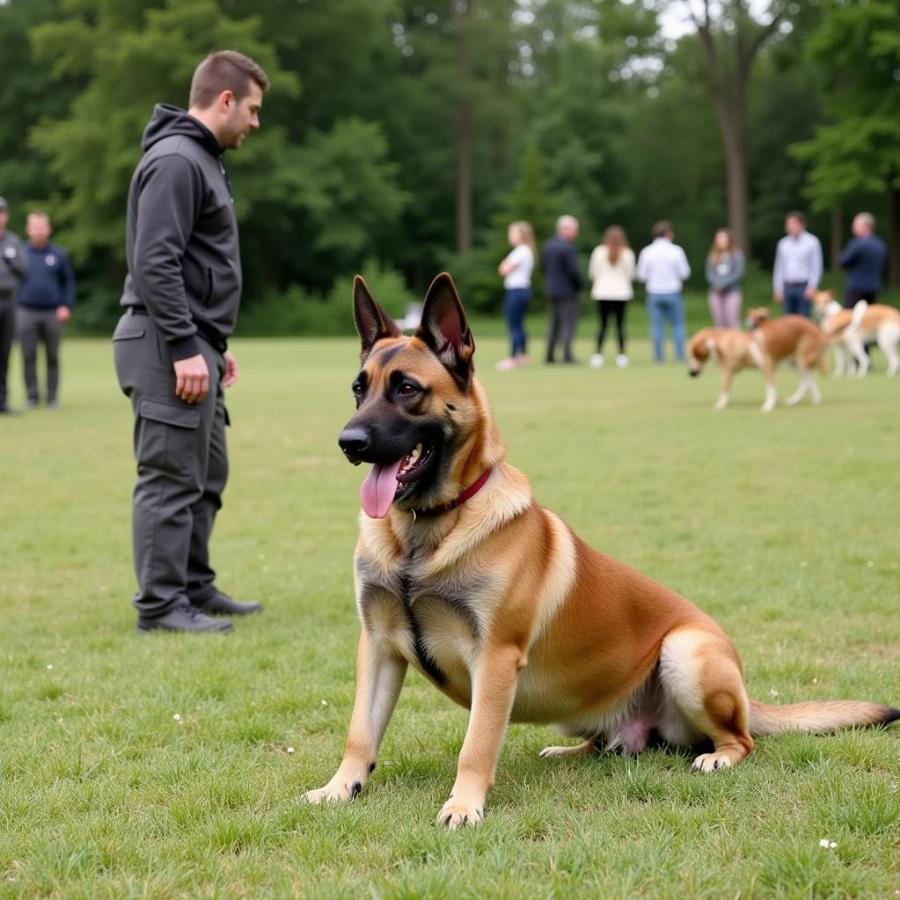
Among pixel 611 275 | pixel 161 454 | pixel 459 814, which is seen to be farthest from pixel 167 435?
pixel 611 275

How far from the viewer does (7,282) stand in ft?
53.5

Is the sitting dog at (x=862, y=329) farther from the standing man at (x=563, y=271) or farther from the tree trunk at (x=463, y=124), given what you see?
the tree trunk at (x=463, y=124)

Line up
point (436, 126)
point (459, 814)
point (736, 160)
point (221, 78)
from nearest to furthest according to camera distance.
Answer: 1. point (459, 814)
2. point (221, 78)
3. point (736, 160)
4. point (436, 126)

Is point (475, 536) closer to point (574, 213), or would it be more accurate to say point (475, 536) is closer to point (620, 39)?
point (620, 39)

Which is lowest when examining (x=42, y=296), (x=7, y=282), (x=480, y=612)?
(x=480, y=612)

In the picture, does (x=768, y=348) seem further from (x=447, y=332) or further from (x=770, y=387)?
(x=447, y=332)

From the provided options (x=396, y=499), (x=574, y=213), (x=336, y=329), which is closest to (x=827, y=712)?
(x=396, y=499)

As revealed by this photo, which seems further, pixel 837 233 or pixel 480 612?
pixel 837 233

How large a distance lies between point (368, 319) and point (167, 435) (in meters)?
2.25

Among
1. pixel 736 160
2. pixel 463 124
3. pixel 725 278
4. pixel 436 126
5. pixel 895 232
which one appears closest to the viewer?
pixel 725 278

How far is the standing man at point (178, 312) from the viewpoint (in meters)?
5.80

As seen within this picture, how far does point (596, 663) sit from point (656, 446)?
9069mm

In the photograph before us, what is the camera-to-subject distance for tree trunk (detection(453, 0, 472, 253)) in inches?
2388

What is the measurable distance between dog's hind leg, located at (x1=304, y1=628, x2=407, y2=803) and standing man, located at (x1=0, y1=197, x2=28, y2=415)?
45.9ft
